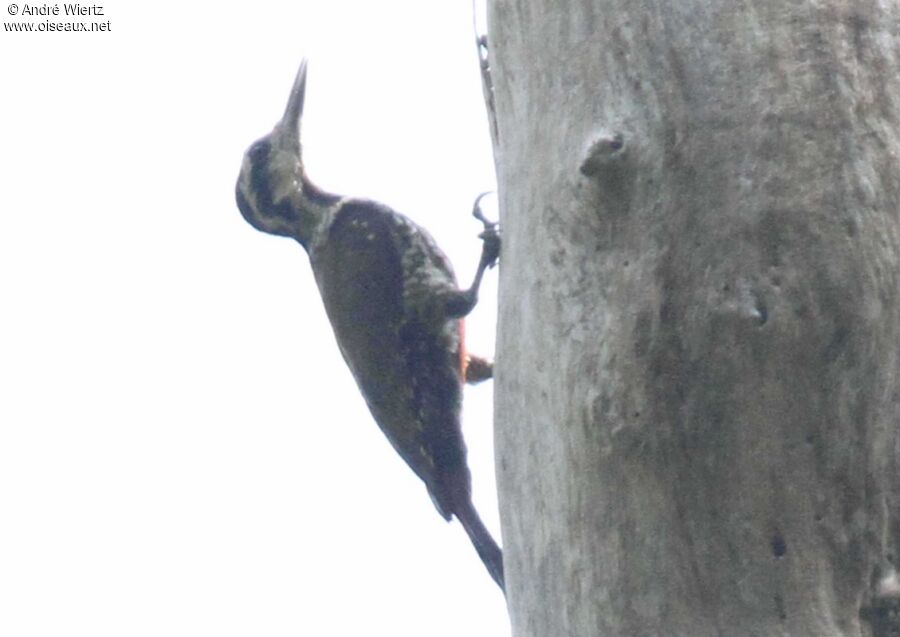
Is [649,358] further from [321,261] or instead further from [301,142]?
[301,142]

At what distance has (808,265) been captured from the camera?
235cm

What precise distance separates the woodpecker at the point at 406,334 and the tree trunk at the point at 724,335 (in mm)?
1573

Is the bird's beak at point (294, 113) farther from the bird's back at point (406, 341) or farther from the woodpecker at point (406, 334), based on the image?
the bird's back at point (406, 341)

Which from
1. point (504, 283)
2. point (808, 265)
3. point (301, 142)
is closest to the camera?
point (808, 265)

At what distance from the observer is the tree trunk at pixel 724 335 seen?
234 cm

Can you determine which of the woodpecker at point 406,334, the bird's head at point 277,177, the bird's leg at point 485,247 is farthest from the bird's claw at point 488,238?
the bird's head at point 277,177

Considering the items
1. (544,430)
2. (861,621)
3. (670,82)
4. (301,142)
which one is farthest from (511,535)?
(301,142)

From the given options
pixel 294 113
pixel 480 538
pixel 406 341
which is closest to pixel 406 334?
pixel 406 341

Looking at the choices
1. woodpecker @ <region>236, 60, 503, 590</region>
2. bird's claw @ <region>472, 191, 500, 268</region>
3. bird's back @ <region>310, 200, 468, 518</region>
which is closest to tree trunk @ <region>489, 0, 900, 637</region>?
bird's claw @ <region>472, 191, 500, 268</region>

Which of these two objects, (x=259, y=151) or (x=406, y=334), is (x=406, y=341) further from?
(x=259, y=151)

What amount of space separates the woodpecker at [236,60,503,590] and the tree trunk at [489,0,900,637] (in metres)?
1.57

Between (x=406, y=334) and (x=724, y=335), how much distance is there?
6.71 feet

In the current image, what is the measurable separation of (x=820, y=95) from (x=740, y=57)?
0.54 ft

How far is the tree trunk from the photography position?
2.34m
